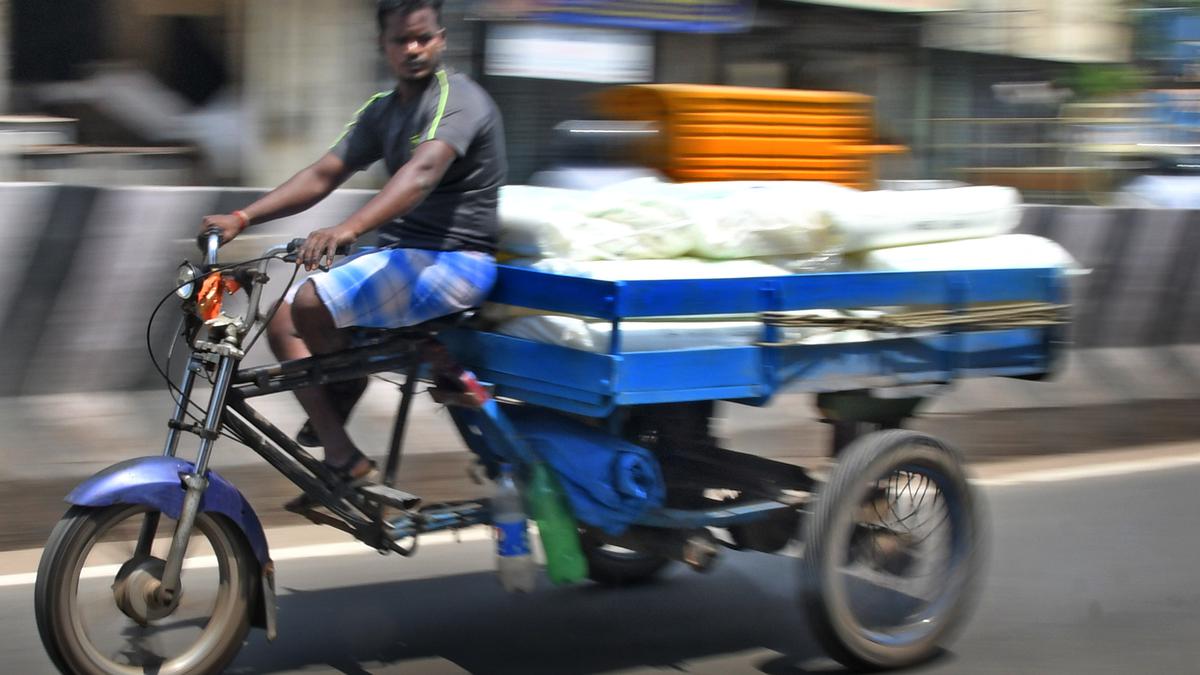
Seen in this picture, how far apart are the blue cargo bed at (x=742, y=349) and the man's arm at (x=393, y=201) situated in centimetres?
39

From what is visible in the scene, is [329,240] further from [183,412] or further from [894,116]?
[894,116]

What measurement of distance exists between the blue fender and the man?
14.3 inches

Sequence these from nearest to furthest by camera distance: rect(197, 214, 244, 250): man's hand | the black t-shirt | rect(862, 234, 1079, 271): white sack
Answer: rect(197, 214, 244, 250): man's hand
the black t-shirt
rect(862, 234, 1079, 271): white sack

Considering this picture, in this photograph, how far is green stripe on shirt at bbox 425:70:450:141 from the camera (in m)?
3.92

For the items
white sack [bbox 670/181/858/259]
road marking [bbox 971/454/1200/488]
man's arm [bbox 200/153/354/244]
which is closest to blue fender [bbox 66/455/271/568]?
man's arm [bbox 200/153/354/244]

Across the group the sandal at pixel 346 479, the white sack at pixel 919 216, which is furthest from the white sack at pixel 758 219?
the sandal at pixel 346 479

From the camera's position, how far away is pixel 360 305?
155 inches

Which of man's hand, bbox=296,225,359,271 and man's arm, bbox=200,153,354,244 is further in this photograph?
man's arm, bbox=200,153,354,244

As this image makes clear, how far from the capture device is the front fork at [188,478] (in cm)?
362

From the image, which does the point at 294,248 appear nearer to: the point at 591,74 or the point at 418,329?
the point at 418,329

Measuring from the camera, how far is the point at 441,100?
13.0 ft

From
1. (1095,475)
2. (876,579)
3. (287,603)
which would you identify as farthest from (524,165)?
(876,579)

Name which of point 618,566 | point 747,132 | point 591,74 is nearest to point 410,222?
point 747,132

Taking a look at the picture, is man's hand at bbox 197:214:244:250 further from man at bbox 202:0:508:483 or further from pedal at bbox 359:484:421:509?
pedal at bbox 359:484:421:509
